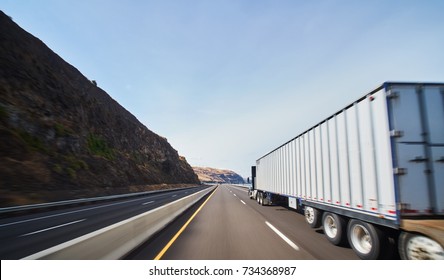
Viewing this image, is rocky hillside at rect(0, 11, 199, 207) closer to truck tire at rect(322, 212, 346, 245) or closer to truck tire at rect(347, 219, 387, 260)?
truck tire at rect(322, 212, 346, 245)

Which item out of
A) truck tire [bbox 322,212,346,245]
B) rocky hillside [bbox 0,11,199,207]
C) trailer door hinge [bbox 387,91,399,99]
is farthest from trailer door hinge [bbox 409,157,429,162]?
rocky hillside [bbox 0,11,199,207]

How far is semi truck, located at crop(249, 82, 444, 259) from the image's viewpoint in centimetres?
521

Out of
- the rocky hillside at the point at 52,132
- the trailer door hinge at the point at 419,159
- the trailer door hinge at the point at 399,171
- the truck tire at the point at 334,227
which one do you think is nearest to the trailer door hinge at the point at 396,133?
the trailer door hinge at the point at 419,159

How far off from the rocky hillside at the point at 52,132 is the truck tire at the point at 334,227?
1938cm

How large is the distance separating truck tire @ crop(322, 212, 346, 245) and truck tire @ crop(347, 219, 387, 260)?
332mm

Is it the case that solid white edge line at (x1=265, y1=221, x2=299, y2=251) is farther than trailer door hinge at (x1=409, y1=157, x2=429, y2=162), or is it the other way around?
solid white edge line at (x1=265, y1=221, x2=299, y2=251)

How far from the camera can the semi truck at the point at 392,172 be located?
17.1ft

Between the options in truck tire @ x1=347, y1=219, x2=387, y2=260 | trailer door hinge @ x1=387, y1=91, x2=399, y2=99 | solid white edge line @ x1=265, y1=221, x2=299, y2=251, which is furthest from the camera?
solid white edge line @ x1=265, y1=221, x2=299, y2=251

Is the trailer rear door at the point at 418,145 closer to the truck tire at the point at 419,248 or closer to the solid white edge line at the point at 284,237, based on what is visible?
the truck tire at the point at 419,248

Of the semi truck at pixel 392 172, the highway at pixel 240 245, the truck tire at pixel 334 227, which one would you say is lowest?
the highway at pixel 240 245

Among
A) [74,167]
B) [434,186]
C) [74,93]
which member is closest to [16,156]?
[74,167]

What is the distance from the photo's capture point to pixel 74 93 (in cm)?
4278
